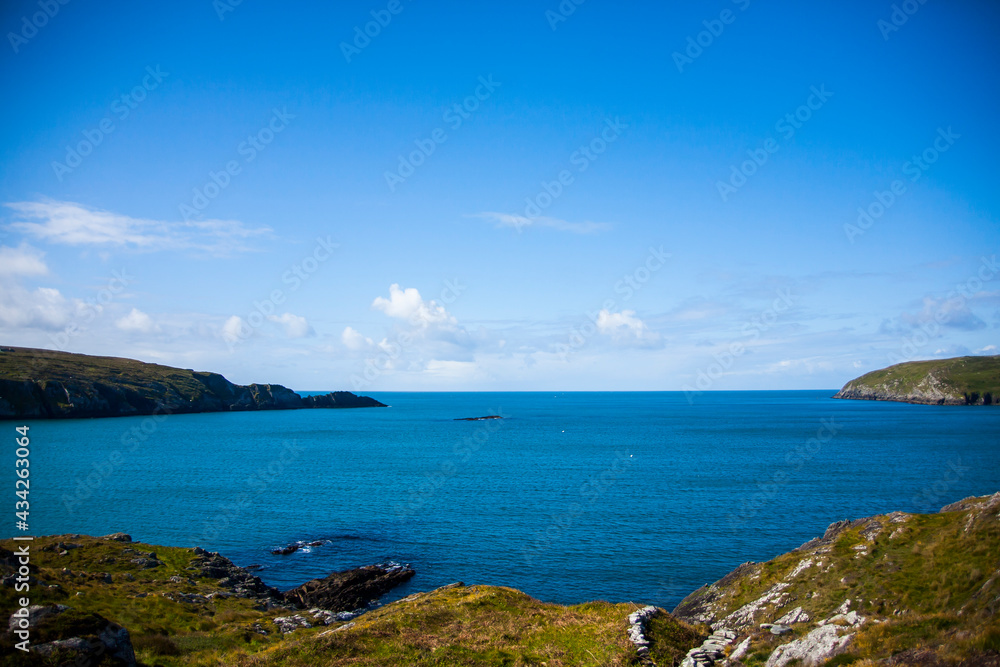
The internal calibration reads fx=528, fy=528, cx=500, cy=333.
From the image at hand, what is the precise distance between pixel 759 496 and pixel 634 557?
34.4 metres

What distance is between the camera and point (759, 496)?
250ft

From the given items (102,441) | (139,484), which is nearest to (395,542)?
(139,484)

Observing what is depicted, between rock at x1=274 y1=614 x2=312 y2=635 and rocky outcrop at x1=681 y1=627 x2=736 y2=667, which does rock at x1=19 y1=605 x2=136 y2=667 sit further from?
rocky outcrop at x1=681 y1=627 x2=736 y2=667

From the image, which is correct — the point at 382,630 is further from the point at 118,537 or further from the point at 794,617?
the point at 118,537

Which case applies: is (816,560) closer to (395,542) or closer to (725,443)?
(395,542)

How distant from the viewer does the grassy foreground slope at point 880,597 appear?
18.1 meters

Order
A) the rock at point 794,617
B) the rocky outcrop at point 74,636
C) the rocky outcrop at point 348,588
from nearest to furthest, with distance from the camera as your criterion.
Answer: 1. the rocky outcrop at point 74,636
2. the rock at point 794,617
3. the rocky outcrop at point 348,588

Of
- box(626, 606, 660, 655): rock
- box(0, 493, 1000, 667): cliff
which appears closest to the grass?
box(0, 493, 1000, 667): cliff

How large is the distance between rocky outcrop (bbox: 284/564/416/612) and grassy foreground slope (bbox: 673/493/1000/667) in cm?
2479

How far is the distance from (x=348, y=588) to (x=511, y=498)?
126 ft

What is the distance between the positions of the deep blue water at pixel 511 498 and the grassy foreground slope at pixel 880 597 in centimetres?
1504

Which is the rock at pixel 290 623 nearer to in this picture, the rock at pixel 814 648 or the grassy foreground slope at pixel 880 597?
the grassy foreground slope at pixel 880 597

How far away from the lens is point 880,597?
898 inches

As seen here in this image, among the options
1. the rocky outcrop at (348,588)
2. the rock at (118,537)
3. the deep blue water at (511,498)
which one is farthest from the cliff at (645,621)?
the deep blue water at (511,498)
